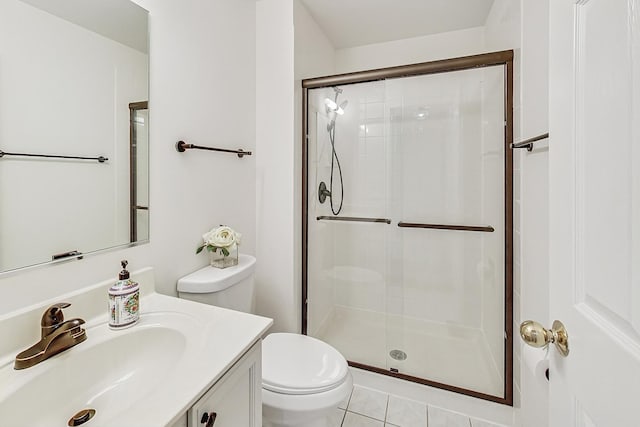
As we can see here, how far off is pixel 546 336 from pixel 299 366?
0.96 meters

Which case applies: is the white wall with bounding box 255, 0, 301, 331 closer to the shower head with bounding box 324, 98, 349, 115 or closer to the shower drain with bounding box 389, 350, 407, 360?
the shower head with bounding box 324, 98, 349, 115

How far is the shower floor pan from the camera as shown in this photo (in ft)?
5.37

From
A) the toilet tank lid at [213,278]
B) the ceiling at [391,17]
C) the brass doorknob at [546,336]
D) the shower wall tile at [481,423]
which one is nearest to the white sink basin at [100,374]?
the toilet tank lid at [213,278]

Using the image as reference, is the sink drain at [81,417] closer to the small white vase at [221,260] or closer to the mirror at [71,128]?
the mirror at [71,128]

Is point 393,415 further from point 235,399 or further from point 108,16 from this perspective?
point 108,16

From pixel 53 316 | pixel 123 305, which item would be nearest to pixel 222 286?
pixel 123 305

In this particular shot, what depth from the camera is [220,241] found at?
1.37 m

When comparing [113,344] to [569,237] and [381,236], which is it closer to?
[569,237]

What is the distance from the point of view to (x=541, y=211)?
115 centimetres

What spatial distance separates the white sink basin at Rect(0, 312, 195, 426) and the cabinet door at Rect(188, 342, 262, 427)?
13cm

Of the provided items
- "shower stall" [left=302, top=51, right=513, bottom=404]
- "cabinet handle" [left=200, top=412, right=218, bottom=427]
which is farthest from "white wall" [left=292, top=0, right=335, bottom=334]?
"cabinet handle" [left=200, top=412, right=218, bottom=427]

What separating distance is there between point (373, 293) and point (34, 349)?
172 cm

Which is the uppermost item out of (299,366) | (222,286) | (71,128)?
(71,128)

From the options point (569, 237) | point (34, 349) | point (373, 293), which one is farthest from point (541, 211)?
point (34, 349)
